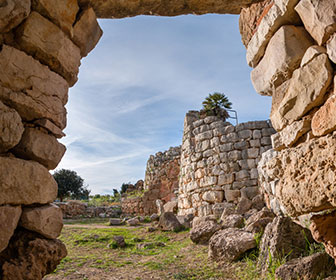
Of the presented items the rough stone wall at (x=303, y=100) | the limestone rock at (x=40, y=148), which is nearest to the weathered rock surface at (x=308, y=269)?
the rough stone wall at (x=303, y=100)

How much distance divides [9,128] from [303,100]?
7.59ft

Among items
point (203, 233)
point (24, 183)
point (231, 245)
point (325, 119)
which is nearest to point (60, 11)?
point (24, 183)

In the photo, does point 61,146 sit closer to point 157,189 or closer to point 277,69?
point 277,69

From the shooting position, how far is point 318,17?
1.99 metres

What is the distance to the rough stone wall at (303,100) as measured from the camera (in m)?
1.88

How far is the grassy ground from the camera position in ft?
14.4

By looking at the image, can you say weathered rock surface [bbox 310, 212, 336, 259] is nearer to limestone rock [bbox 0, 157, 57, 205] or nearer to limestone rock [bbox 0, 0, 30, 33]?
limestone rock [bbox 0, 157, 57, 205]

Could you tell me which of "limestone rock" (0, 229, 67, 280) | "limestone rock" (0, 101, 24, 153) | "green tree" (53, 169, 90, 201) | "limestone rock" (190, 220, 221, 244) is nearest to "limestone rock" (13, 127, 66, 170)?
"limestone rock" (0, 101, 24, 153)

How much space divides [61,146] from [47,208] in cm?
61

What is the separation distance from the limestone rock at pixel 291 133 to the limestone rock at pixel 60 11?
2.29 m

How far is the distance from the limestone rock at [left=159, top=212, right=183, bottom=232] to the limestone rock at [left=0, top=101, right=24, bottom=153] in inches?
285

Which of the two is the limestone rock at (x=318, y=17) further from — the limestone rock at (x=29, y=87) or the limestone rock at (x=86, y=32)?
the limestone rock at (x=29, y=87)

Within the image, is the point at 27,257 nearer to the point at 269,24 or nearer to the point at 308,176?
the point at 308,176

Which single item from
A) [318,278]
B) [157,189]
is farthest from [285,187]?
[157,189]
